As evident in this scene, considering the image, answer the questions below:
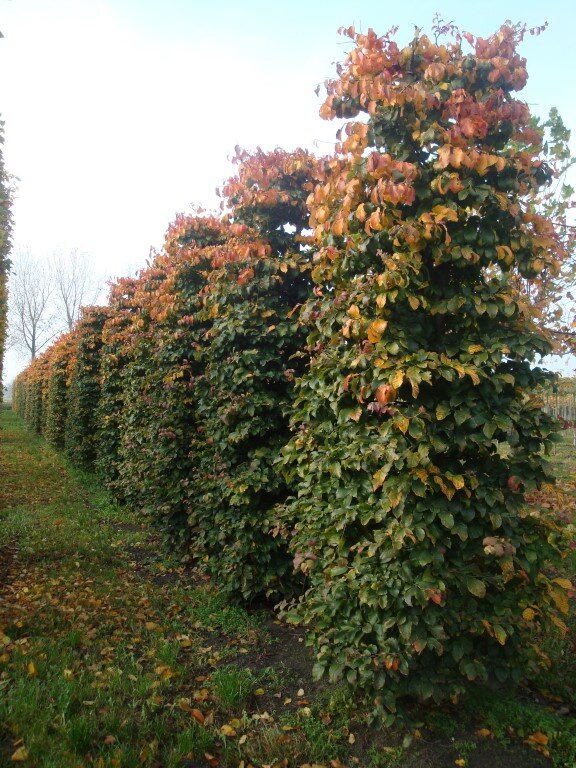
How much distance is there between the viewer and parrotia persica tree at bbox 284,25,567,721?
296cm

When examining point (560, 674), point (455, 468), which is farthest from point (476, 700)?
point (455, 468)

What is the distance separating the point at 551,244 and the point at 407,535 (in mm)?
1824

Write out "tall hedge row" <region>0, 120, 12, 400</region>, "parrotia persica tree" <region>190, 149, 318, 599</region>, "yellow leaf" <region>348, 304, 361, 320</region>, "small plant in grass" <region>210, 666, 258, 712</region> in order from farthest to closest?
"tall hedge row" <region>0, 120, 12, 400</region> < "parrotia persica tree" <region>190, 149, 318, 599</region> < "small plant in grass" <region>210, 666, 258, 712</region> < "yellow leaf" <region>348, 304, 361, 320</region>

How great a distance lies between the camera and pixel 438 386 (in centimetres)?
315

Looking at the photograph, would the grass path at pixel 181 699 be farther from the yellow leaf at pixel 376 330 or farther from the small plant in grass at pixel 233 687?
the yellow leaf at pixel 376 330

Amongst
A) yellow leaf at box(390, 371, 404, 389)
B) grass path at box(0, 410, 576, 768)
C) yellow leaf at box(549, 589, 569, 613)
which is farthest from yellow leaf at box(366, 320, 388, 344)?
grass path at box(0, 410, 576, 768)

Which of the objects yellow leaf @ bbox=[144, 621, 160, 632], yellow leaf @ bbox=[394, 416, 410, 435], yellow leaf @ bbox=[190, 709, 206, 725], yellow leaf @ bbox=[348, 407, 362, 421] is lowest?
yellow leaf @ bbox=[190, 709, 206, 725]

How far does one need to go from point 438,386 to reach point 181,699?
2.51 m

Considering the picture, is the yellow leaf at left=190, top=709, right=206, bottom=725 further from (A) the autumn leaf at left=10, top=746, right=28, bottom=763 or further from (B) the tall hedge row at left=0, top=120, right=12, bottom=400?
(B) the tall hedge row at left=0, top=120, right=12, bottom=400

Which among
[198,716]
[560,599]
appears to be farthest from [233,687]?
[560,599]

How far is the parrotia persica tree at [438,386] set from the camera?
9.71 ft

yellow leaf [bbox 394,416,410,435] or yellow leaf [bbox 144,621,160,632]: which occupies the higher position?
yellow leaf [bbox 394,416,410,435]

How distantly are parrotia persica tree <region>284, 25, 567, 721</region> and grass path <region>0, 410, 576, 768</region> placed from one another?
0.95 ft

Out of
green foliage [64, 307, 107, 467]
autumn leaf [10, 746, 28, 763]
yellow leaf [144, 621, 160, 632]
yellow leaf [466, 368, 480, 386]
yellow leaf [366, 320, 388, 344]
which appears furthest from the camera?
green foliage [64, 307, 107, 467]
